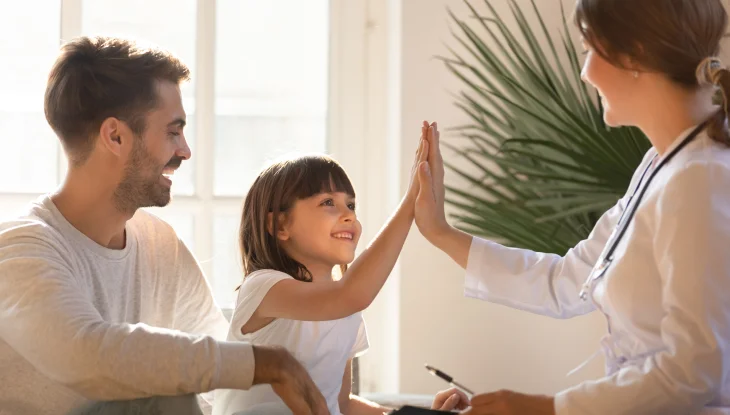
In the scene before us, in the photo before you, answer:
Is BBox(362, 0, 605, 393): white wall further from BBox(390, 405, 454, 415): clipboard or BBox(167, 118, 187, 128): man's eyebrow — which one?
BBox(390, 405, 454, 415): clipboard

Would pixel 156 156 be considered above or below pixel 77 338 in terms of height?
above

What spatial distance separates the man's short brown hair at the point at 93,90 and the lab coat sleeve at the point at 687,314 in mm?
1079

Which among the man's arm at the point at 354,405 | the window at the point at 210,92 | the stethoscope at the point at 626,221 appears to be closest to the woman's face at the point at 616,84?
the stethoscope at the point at 626,221

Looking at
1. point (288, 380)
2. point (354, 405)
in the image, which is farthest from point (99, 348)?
point (354, 405)

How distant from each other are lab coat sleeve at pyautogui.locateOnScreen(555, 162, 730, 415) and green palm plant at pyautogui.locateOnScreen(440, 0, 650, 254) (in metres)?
0.89

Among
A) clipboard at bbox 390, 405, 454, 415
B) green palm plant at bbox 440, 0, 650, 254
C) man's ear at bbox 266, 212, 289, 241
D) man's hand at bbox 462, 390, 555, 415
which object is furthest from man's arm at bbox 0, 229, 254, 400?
green palm plant at bbox 440, 0, 650, 254

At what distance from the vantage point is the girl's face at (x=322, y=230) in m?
1.99

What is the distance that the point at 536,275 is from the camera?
1.85 meters

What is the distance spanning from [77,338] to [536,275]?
0.88 metres

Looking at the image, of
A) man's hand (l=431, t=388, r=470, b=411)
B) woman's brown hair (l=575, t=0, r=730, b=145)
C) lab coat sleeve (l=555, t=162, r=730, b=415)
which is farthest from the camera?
man's hand (l=431, t=388, r=470, b=411)

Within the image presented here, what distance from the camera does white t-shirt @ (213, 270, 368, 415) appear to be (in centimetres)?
189

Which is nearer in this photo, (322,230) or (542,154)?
(322,230)

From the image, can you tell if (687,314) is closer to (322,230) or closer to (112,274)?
(322,230)

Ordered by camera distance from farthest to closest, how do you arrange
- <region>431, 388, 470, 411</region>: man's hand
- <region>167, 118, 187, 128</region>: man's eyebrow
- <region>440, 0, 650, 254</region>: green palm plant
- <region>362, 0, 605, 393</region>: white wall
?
<region>362, 0, 605, 393</region>: white wall, <region>440, 0, 650, 254</region>: green palm plant, <region>167, 118, 187, 128</region>: man's eyebrow, <region>431, 388, 470, 411</region>: man's hand
